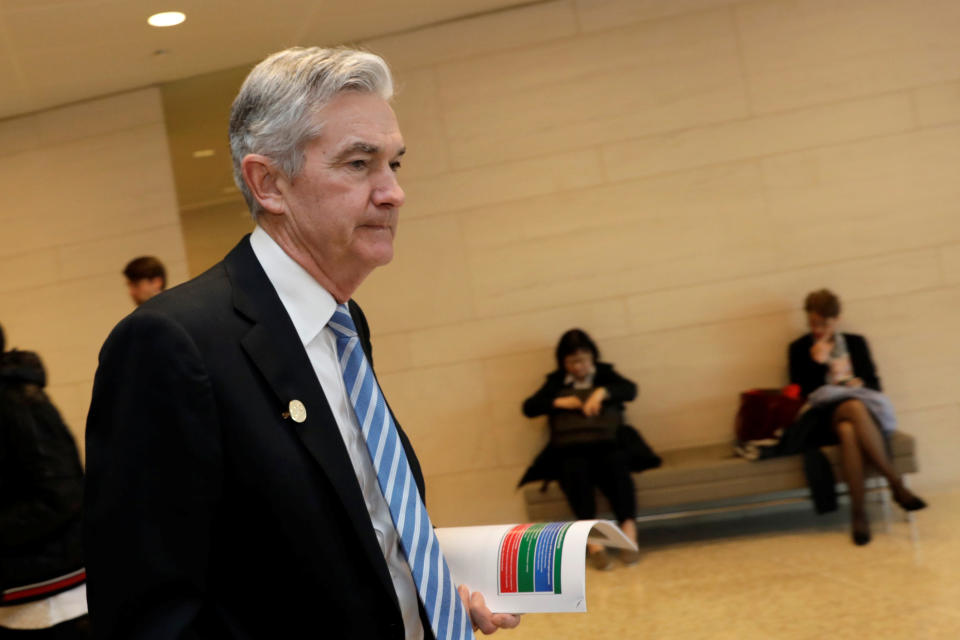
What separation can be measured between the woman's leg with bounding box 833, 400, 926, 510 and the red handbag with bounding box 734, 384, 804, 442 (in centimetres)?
37

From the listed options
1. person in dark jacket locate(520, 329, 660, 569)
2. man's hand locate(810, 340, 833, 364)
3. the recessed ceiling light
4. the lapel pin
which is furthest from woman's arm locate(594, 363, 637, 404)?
the lapel pin

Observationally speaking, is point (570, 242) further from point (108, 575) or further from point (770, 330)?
point (108, 575)

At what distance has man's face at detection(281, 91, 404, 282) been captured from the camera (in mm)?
1598

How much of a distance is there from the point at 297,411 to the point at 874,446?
578cm

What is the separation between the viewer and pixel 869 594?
205 inches

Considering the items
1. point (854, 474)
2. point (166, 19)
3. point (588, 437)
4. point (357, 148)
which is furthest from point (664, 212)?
point (357, 148)

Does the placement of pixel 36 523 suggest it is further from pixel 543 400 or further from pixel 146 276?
pixel 543 400

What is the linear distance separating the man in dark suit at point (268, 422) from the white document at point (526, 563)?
6cm

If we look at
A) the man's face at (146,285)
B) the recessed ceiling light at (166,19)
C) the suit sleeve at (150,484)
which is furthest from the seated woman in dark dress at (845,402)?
the suit sleeve at (150,484)

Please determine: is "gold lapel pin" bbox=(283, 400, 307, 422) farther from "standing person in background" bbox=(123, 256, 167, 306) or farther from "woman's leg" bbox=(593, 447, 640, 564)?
"woman's leg" bbox=(593, 447, 640, 564)

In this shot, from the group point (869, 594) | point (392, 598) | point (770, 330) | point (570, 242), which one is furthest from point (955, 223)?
point (392, 598)

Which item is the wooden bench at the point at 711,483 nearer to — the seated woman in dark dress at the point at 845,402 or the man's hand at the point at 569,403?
the seated woman in dark dress at the point at 845,402

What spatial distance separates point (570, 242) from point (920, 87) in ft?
9.28

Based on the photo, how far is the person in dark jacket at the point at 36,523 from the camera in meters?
3.26
